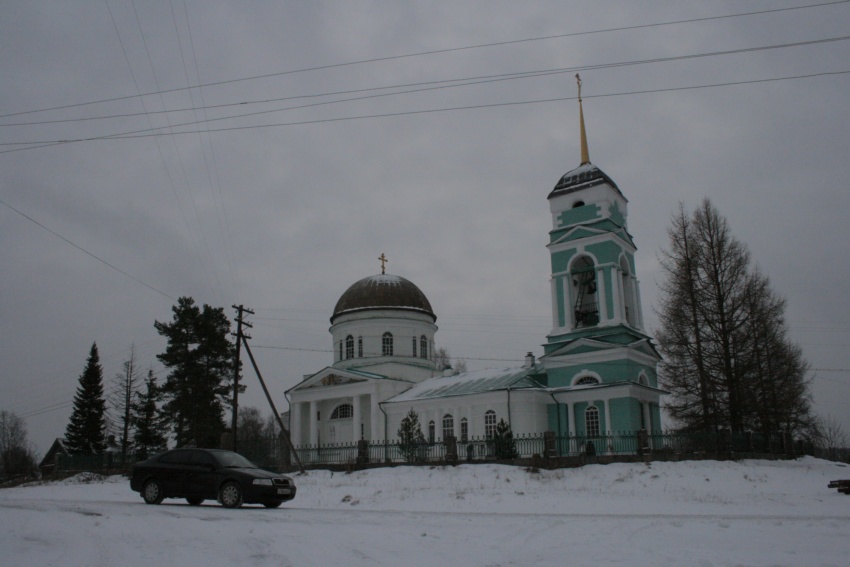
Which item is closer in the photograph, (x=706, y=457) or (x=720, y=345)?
(x=706, y=457)

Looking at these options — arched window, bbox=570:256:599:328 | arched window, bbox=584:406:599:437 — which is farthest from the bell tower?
arched window, bbox=584:406:599:437

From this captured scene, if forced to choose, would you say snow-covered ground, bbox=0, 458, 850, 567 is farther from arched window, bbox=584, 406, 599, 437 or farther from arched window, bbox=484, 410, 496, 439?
arched window, bbox=484, 410, 496, 439

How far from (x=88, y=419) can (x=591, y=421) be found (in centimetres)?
3510

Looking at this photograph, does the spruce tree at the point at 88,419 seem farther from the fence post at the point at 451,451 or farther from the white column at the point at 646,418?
the white column at the point at 646,418

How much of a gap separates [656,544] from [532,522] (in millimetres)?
2999

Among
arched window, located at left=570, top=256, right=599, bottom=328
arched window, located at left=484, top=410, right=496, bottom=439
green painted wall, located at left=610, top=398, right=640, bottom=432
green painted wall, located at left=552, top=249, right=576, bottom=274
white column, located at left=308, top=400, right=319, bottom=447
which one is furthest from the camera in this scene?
white column, located at left=308, top=400, right=319, bottom=447

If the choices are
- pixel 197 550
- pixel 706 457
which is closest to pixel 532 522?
pixel 197 550

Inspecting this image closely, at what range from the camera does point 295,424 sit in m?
44.7

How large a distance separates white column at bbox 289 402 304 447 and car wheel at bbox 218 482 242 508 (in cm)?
3006

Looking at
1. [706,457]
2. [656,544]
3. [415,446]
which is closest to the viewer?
[656,544]

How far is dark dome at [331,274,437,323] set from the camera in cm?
4631

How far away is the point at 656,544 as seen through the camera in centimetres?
966

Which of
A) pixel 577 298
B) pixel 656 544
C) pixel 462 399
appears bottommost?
pixel 656 544

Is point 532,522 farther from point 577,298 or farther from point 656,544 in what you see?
point 577,298
